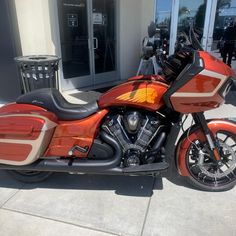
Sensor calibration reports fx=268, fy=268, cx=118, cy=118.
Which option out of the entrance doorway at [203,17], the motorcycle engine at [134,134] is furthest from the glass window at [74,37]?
the motorcycle engine at [134,134]

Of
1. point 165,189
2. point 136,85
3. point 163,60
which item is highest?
point 163,60

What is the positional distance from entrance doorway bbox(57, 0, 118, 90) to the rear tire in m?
3.84

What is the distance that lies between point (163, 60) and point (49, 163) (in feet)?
4.67

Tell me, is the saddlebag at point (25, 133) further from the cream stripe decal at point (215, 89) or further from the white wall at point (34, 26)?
the white wall at point (34, 26)

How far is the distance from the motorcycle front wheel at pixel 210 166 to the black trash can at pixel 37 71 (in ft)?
9.14

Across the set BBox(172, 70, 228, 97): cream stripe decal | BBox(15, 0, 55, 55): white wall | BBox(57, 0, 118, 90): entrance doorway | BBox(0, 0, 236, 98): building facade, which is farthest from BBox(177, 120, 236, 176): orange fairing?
BBox(57, 0, 118, 90): entrance doorway

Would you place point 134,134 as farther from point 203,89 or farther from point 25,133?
point 25,133

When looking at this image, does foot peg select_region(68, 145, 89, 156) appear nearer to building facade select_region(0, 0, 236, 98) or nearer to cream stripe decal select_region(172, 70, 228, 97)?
cream stripe decal select_region(172, 70, 228, 97)

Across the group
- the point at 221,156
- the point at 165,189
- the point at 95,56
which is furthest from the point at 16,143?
the point at 95,56

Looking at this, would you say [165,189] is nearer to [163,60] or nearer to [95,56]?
[163,60]

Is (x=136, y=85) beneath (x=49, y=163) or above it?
above

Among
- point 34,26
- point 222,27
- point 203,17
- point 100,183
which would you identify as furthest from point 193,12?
point 100,183

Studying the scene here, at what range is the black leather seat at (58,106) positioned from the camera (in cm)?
242

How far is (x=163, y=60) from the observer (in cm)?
246
